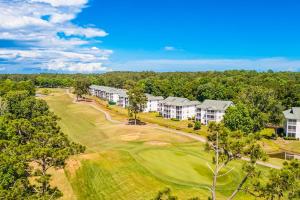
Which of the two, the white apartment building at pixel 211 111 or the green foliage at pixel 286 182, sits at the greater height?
the green foliage at pixel 286 182

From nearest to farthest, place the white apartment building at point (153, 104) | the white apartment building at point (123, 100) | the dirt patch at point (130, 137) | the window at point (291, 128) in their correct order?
1. the dirt patch at point (130, 137)
2. the window at point (291, 128)
3. the white apartment building at point (153, 104)
4. the white apartment building at point (123, 100)

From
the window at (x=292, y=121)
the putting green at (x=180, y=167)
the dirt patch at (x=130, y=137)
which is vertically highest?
the window at (x=292, y=121)

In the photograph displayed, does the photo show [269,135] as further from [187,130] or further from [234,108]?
[187,130]

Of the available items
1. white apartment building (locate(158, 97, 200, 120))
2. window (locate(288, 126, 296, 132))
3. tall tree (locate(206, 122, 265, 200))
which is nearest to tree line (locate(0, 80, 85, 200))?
tall tree (locate(206, 122, 265, 200))

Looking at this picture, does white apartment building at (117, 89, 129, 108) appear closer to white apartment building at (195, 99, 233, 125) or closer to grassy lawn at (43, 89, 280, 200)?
white apartment building at (195, 99, 233, 125)

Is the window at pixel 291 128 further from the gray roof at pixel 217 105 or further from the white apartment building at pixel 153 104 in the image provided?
the white apartment building at pixel 153 104

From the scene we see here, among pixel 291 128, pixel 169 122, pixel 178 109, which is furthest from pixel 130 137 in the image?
pixel 291 128

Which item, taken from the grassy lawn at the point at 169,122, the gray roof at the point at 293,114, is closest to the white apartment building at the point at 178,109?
the grassy lawn at the point at 169,122
